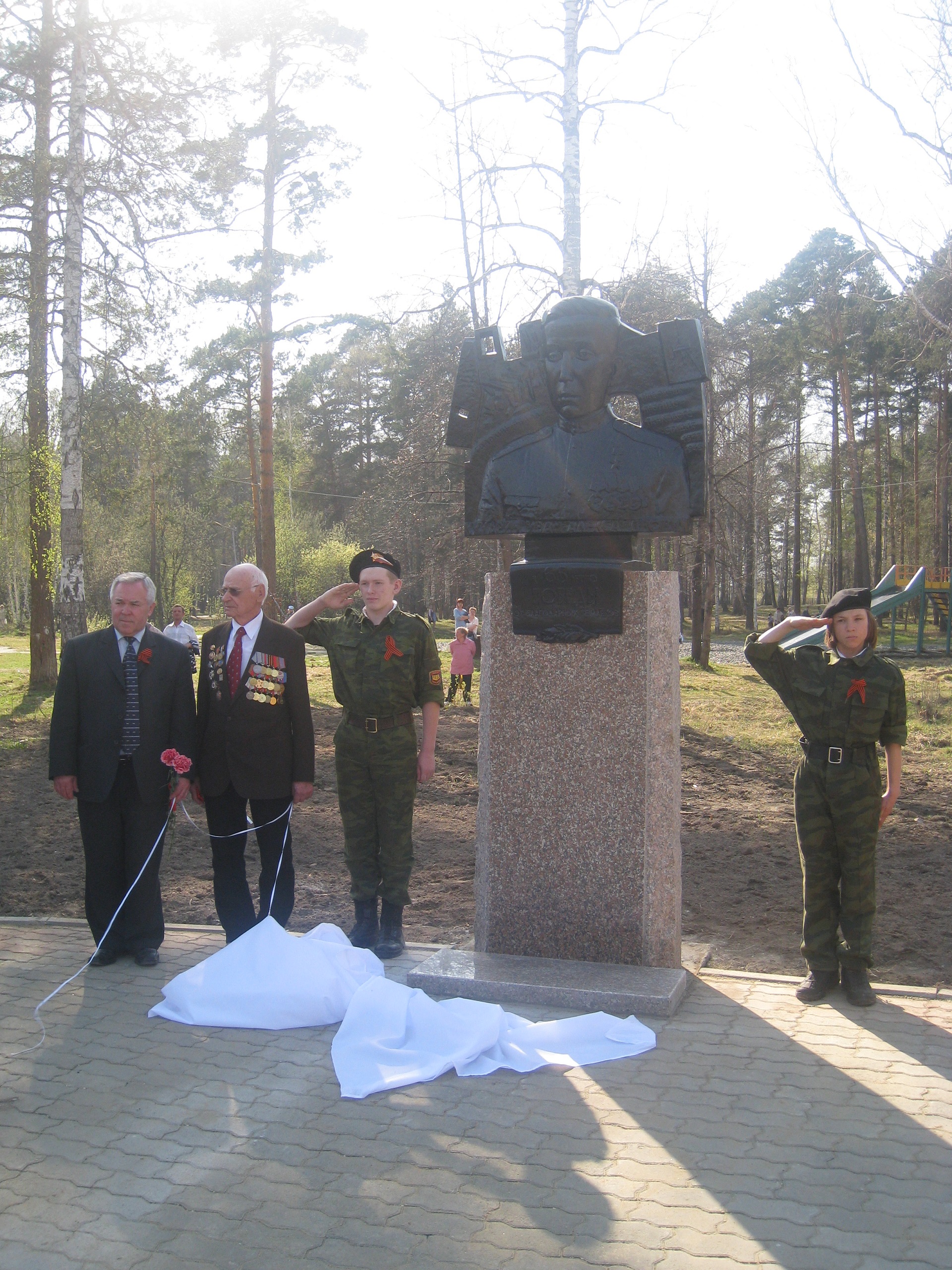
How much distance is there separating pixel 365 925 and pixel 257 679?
4.22 feet

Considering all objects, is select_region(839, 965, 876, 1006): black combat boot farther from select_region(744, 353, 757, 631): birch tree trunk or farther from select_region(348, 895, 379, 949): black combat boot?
select_region(744, 353, 757, 631): birch tree trunk

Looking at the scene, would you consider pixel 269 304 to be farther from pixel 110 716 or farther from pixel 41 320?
pixel 110 716

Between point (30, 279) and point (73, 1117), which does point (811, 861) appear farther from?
point (30, 279)

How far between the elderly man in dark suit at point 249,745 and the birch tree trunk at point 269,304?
15.7 m

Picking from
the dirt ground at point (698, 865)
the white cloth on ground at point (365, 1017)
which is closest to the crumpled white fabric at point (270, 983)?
the white cloth on ground at point (365, 1017)

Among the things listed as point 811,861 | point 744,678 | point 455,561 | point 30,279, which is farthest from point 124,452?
point 811,861

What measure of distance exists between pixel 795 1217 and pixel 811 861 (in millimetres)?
1968

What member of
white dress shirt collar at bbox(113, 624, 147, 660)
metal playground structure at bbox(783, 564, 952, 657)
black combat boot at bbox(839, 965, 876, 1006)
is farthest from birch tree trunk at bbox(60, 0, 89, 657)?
black combat boot at bbox(839, 965, 876, 1006)

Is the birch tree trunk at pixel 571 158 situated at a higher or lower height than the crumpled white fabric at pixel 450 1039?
higher

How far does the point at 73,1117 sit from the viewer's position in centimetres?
340

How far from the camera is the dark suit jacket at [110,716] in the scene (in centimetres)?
491

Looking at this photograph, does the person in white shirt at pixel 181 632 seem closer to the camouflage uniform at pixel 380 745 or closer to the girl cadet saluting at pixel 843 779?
the camouflage uniform at pixel 380 745

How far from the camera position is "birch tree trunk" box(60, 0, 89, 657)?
1548 centimetres

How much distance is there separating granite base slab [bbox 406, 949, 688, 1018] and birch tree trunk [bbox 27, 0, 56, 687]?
46.7ft
